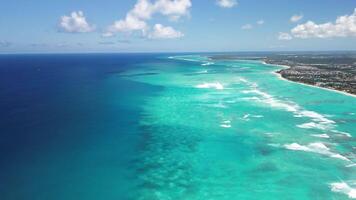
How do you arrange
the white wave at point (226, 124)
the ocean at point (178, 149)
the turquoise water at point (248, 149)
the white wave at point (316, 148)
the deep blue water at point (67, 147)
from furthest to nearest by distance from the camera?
the white wave at point (226, 124) < the white wave at point (316, 148) < the turquoise water at point (248, 149) < the ocean at point (178, 149) < the deep blue water at point (67, 147)

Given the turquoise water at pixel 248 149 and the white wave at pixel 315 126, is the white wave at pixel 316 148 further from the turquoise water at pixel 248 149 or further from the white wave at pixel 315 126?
the white wave at pixel 315 126

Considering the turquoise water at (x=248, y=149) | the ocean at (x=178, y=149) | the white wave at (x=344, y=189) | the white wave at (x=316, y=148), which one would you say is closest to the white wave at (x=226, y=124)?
the turquoise water at (x=248, y=149)

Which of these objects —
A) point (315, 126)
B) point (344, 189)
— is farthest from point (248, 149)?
point (315, 126)

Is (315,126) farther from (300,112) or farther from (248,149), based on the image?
(248,149)

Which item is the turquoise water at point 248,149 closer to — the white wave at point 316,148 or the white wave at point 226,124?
the white wave at point 226,124

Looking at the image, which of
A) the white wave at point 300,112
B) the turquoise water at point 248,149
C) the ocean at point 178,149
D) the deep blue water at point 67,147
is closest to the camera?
the deep blue water at point 67,147

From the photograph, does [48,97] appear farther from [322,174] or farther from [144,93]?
[322,174]

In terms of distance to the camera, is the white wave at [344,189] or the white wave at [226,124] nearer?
the white wave at [344,189]

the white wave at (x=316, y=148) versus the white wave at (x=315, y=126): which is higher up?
the white wave at (x=315, y=126)
